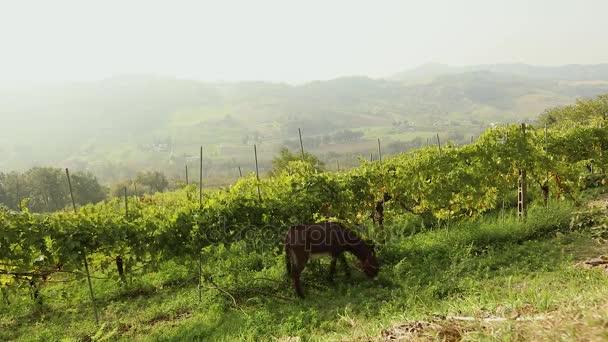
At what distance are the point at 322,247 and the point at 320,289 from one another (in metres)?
0.95

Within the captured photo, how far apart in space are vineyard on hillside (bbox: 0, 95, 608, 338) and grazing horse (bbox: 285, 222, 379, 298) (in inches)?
35.0

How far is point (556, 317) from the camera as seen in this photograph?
10.3ft

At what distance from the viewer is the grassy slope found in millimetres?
6723

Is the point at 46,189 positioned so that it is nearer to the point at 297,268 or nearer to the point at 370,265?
the point at 297,268

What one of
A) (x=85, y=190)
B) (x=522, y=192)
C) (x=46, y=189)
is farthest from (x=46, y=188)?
(x=522, y=192)

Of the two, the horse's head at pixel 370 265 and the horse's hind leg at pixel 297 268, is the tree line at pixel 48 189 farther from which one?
the horse's head at pixel 370 265

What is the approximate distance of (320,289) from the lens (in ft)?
27.8

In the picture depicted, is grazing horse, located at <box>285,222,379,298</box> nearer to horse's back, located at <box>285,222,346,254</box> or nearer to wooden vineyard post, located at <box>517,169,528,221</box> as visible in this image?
horse's back, located at <box>285,222,346,254</box>

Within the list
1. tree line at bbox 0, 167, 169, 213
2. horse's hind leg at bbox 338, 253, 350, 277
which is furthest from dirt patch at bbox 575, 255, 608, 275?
tree line at bbox 0, 167, 169, 213

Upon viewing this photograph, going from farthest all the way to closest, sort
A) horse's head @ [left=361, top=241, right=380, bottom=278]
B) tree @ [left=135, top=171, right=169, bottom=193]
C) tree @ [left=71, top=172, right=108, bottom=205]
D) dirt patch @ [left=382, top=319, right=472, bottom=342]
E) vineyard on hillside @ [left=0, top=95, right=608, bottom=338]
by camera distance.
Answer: tree @ [left=135, top=171, right=169, bottom=193] < tree @ [left=71, top=172, right=108, bottom=205] < horse's head @ [left=361, top=241, right=380, bottom=278] < vineyard on hillside @ [left=0, top=95, right=608, bottom=338] < dirt patch @ [left=382, top=319, right=472, bottom=342]

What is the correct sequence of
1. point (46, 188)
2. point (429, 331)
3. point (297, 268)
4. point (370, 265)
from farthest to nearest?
point (46, 188)
point (370, 265)
point (297, 268)
point (429, 331)

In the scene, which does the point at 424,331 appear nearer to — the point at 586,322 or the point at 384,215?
the point at 586,322

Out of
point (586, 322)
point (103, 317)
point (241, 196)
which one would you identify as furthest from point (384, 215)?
point (586, 322)

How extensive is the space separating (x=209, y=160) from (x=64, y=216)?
163m
